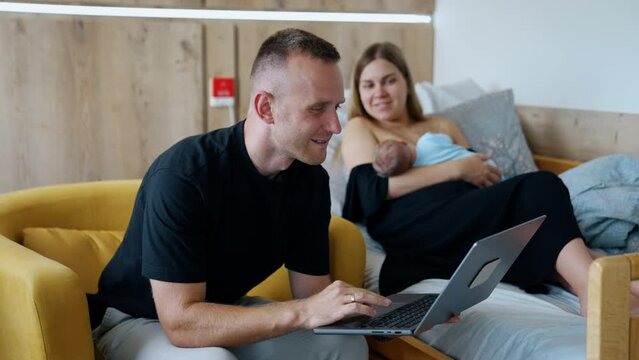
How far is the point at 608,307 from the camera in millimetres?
1213

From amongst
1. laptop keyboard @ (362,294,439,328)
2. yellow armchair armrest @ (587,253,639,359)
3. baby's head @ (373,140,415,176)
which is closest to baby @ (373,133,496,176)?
baby's head @ (373,140,415,176)

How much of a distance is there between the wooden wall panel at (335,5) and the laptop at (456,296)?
1596mm

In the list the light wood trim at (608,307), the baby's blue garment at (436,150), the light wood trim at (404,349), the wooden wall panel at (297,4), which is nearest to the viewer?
the light wood trim at (608,307)

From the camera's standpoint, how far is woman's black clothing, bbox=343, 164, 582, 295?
1891 millimetres

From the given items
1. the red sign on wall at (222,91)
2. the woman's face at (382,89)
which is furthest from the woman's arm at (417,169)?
the red sign on wall at (222,91)

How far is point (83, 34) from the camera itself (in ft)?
8.70

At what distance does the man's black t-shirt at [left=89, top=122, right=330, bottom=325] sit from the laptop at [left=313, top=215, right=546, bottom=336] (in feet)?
0.83

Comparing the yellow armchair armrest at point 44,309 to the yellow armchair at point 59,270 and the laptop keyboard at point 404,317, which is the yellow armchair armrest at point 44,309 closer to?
the yellow armchair at point 59,270

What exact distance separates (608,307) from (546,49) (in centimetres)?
174

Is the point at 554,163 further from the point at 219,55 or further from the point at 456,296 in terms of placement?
the point at 456,296

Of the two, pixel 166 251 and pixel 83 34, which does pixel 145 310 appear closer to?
pixel 166 251

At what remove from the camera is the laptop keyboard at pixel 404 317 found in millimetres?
1425

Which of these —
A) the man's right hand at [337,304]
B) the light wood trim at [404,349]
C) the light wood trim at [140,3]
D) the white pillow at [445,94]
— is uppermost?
the light wood trim at [140,3]

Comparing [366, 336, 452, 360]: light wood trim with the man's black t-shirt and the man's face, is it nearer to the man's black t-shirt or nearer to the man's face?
the man's black t-shirt
